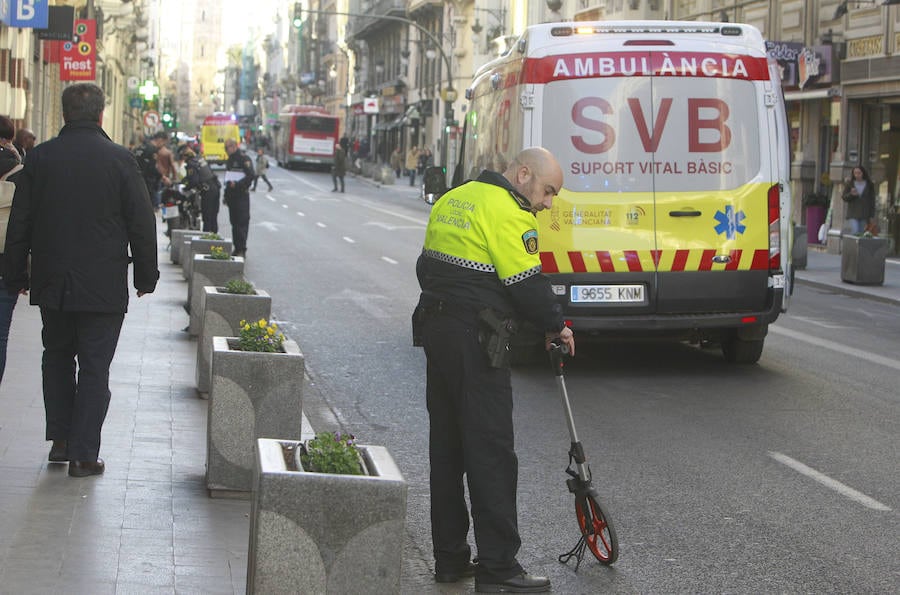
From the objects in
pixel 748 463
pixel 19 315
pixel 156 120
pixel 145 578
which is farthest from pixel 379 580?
pixel 156 120

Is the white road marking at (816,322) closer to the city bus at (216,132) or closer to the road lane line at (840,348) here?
the road lane line at (840,348)

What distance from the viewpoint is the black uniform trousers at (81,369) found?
735 cm

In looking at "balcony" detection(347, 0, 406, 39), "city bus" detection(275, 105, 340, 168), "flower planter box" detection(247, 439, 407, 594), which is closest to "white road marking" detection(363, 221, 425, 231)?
"flower planter box" detection(247, 439, 407, 594)

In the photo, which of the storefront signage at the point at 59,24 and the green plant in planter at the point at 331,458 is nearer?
the green plant in planter at the point at 331,458

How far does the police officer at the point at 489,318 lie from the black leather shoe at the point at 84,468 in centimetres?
215

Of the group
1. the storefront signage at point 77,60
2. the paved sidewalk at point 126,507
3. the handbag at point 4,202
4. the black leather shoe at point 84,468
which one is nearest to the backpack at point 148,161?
the storefront signage at point 77,60

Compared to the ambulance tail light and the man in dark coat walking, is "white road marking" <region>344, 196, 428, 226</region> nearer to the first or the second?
the ambulance tail light

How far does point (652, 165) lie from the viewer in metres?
11.6

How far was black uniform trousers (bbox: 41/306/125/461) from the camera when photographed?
735cm

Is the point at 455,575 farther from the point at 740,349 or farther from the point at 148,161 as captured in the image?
the point at 148,161

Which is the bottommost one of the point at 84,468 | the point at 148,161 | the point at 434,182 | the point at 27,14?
the point at 84,468

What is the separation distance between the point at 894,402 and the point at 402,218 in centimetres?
2833

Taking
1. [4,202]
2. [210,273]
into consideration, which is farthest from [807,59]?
[4,202]

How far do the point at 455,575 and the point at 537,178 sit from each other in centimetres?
159
